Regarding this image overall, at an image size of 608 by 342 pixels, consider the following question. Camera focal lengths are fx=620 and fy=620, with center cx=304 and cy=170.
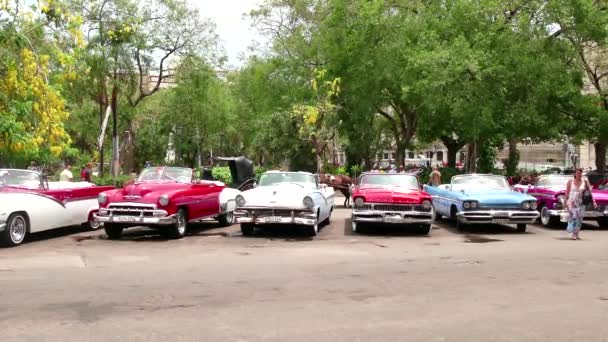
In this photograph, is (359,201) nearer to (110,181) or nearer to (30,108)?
(30,108)

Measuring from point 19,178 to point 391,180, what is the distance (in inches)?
355

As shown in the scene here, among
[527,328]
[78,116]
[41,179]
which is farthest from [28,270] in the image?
[78,116]

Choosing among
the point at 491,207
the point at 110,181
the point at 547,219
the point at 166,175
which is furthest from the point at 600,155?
the point at 166,175

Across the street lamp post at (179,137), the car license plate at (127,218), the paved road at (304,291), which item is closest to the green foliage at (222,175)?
A: the street lamp post at (179,137)

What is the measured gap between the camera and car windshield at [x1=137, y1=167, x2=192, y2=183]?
593 inches

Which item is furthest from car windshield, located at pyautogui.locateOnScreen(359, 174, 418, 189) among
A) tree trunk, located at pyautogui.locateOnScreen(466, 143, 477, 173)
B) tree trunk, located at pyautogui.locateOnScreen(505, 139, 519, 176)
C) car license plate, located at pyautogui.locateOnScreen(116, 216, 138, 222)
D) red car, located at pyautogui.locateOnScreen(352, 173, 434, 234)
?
tree trunk, located at pyautogui.locateOnScreen(505, 139, 519, 176)

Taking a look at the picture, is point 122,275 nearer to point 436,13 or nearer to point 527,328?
point 527,328

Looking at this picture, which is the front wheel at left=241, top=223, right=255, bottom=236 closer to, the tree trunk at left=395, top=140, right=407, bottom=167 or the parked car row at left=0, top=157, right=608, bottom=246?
the parked car row at left=0, top=157, right=608, bottom=246

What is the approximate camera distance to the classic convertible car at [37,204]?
12320 mm

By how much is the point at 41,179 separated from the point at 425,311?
10.5m

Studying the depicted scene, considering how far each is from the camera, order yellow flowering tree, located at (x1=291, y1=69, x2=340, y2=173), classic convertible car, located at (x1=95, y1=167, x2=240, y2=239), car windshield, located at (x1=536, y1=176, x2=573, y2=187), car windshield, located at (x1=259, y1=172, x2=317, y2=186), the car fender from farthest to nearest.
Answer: yellow flowering tree, located at (x1=291, y1=69, x2=340, y2=173) < car windshield, located at (x1=536, y1=176, x2=573, y2=187) < the car fender < car windshield, located at (x1=259, y1=172, x2=317, y2=186) < classic convertible car, located at (x1=95, y1=167, x2=240, y2=239)

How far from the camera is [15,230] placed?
492 inches

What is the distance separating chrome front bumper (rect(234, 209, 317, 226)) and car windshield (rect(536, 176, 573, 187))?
8.07m

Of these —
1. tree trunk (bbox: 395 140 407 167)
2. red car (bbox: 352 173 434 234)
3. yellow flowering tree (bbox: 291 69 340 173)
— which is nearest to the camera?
red car (bbox: 352 173 434 234)
